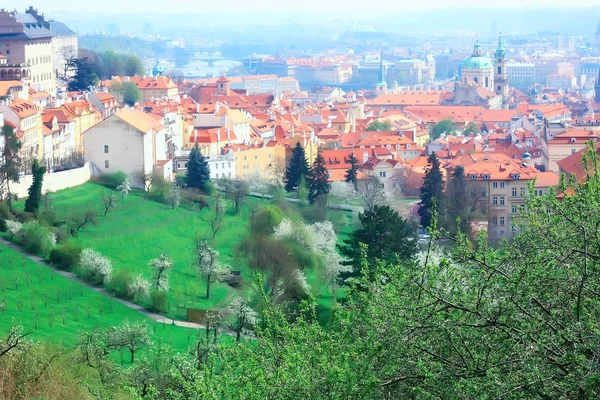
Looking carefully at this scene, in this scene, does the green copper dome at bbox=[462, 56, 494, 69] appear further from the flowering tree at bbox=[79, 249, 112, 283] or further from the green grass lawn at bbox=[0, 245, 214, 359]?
the green grass lawn at bbox=[0, 245, 214, 359]

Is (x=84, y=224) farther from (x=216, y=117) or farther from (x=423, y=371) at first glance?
(x=423, y=371)

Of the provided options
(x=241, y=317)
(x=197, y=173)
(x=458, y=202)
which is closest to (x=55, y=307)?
(x=241, y=317)

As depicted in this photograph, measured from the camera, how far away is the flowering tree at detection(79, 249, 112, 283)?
3122 cm

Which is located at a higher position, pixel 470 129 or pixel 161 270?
pixel 161 270

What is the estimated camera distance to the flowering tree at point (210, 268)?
106ft

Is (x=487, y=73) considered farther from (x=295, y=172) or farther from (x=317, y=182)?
(x=317, y=182)

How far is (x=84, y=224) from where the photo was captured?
3591cm

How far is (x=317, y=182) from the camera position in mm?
45656

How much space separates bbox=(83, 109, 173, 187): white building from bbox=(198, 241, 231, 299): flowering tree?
33.5 feet

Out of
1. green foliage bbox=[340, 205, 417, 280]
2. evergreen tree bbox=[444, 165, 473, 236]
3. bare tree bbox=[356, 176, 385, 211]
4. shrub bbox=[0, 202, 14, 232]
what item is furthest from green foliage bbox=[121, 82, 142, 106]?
green foliage bbox=[340, 205, 417, 280]

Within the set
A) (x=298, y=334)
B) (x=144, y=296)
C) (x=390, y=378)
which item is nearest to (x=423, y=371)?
(x=390, y=378)

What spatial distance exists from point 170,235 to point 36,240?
211 inches

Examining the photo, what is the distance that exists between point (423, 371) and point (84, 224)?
26.8 m

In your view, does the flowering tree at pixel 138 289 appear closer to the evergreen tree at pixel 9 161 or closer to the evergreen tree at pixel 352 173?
the evergreen tree at pixel 9 161
